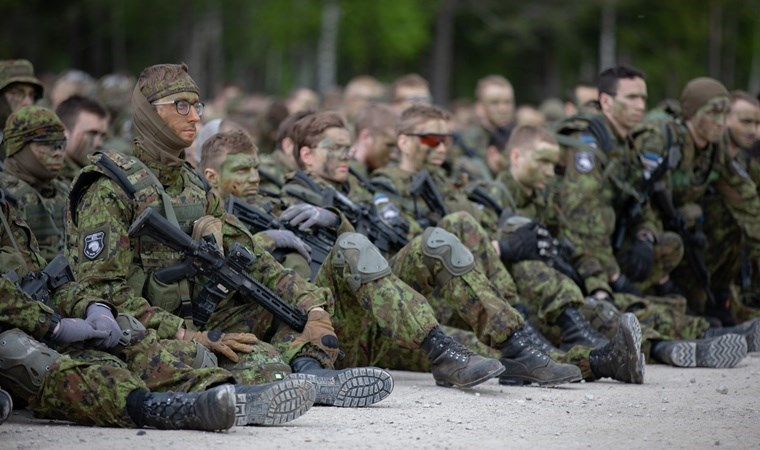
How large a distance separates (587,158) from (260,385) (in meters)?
5.29

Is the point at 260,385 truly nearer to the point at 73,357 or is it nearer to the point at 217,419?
the point at 217,419

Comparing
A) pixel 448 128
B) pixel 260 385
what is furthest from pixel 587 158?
pixel 260 385

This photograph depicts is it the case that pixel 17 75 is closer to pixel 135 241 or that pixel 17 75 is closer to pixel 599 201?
pixel 135 241

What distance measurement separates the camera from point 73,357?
6496 millimetres

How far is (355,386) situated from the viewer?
7.07 m

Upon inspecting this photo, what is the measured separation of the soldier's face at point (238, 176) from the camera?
8.74m

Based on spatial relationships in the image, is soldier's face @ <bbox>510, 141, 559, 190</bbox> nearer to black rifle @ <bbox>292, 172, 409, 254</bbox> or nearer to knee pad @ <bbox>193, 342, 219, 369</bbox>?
black rifle @ <bbox>292, 172, 409, 254</bbox>

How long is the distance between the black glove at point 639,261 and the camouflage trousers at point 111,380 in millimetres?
5361

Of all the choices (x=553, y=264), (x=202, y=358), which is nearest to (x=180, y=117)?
(x=202, y=358)

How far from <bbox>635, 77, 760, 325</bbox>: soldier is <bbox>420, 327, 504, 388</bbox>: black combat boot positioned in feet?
14.2

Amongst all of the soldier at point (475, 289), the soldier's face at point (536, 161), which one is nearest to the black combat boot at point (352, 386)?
the soldier at point (475, 289)

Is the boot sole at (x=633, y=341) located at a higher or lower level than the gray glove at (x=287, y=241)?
lower

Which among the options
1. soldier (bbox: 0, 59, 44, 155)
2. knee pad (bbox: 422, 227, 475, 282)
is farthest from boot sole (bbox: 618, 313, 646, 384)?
soldier (bbox: 0, 59, 44, 155)

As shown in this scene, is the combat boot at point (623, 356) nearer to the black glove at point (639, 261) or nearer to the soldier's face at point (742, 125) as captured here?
the black glove at point (639, 261)
